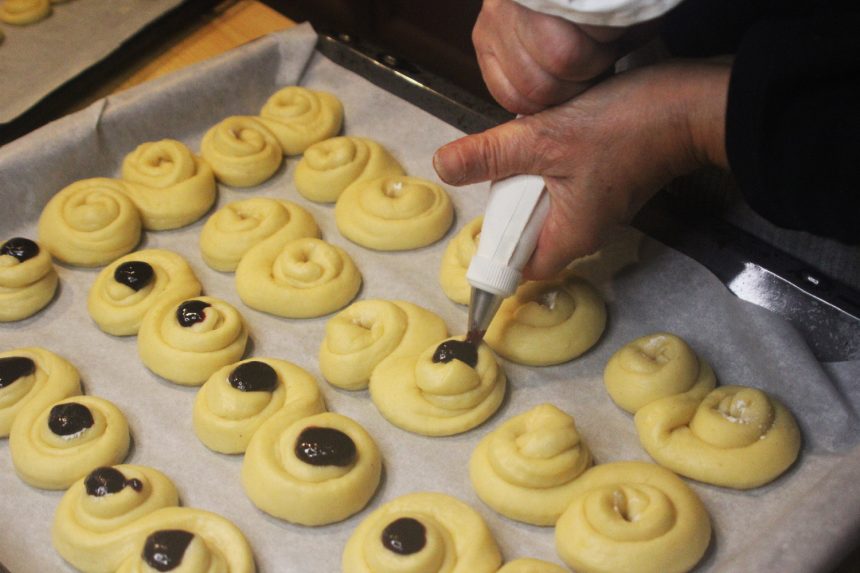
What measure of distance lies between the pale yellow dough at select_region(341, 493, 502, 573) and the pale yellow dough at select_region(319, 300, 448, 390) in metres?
0.36

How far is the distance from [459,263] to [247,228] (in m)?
0.57

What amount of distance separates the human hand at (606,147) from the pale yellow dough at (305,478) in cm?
57

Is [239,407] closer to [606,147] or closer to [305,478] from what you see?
[305,478]

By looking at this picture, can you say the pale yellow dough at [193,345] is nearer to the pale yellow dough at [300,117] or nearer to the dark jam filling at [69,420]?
the dark jam filling at [69,420]

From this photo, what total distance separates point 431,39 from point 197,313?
166 centimetres

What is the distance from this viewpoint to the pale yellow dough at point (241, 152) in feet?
8.62

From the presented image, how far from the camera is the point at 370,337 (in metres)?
2.17

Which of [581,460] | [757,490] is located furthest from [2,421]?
[757,490]

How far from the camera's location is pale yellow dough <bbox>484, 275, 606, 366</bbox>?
214cm

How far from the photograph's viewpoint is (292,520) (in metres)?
1.87

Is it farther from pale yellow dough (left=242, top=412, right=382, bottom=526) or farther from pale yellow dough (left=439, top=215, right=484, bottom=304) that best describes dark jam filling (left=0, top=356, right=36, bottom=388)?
pale yellow dough (left=439, top=215, right=484, bottom=304)

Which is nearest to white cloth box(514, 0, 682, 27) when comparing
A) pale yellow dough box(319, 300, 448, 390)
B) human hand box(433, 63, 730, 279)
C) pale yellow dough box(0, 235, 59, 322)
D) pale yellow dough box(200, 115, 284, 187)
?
human hand box(433, 63, 730, 279)

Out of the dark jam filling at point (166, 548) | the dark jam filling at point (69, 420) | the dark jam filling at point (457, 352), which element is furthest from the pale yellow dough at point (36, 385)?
the dark jam filling at point (457, 352)

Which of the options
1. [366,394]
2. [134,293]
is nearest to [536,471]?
[366,394]
